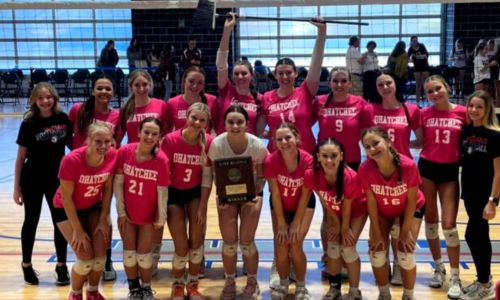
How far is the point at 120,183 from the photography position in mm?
3723

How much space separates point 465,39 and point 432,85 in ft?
43.6

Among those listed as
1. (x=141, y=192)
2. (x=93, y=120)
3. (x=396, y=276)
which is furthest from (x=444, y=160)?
(x=93, y=120)

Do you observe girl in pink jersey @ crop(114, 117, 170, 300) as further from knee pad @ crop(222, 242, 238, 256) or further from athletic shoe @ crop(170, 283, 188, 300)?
knee pad @ crop(222, 242, 238, 256)

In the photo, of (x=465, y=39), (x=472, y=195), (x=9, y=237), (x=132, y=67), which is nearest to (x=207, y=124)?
(x=472, y=195)

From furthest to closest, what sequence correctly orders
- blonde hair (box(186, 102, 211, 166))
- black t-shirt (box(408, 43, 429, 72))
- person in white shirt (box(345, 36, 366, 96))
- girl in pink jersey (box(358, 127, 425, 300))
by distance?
black t-shirt (box(408, 43, 429, 72)) < person in white shirt (box(345, 36, 366, 96)) < blonde hair (box(186, 102, 211, 166)) < girl in pink jersey (box(358, 127, 425, 300))

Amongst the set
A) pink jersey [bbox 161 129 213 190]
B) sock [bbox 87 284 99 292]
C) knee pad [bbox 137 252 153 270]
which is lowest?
sock [bbox 87 284 99 292]

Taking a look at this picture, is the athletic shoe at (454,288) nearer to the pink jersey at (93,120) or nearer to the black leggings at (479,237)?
the black leggings at (479,237)

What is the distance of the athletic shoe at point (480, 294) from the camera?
12.3 feet

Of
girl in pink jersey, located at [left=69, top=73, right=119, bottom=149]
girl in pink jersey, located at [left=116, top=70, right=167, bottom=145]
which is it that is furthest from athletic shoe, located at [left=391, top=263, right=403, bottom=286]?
girl in pink jersey, located at [left=69, top=73, right=119, bottom=149]

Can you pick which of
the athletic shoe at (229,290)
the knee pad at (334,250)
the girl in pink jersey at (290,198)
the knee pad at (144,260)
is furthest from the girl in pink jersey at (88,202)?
the knee pad at (334,250)

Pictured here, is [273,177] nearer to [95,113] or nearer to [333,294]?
[333,294]

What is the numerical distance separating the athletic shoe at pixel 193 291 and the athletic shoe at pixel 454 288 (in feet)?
5.46

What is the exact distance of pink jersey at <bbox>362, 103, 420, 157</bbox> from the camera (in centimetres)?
397

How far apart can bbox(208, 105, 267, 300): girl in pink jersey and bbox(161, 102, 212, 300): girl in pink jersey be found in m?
0.10
